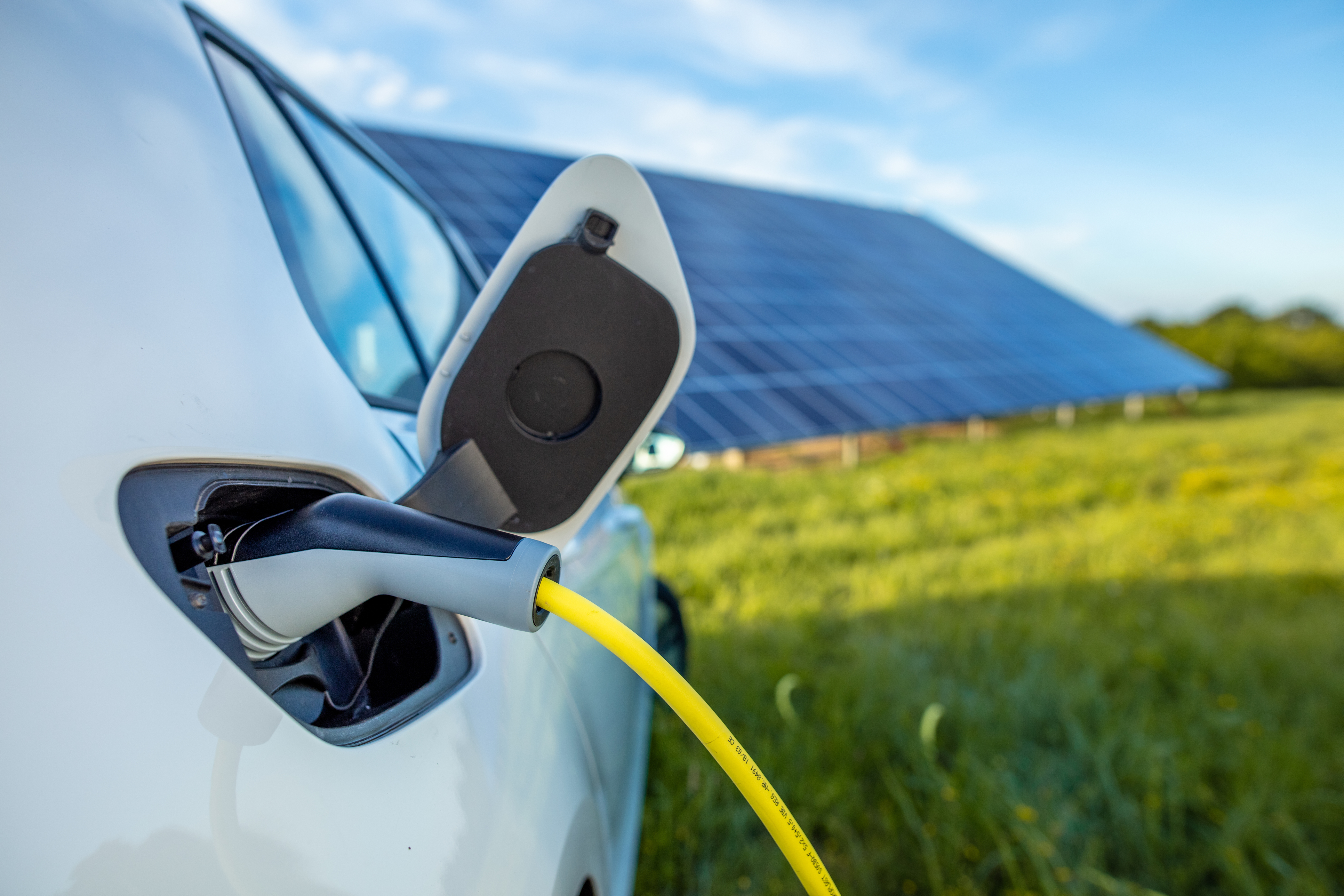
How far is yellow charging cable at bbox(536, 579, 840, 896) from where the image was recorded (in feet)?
1.81

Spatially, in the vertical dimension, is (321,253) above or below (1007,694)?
above

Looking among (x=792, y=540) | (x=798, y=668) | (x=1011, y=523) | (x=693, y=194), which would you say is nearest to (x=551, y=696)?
(x=798, y=668)

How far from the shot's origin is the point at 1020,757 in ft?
7.26

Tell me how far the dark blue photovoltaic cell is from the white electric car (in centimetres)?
391

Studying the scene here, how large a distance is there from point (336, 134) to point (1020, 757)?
2.21m

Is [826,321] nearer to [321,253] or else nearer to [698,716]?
[321,253]

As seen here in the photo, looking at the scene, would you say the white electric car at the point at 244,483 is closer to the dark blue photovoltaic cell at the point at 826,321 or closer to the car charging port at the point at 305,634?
the car charging port at the point at 305,634

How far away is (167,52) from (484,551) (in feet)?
1.70

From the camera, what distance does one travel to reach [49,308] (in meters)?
0.47

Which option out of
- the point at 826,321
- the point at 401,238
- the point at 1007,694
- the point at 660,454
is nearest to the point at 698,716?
the point at 660,454

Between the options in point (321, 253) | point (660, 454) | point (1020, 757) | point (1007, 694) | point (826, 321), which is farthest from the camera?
point (826, 321)

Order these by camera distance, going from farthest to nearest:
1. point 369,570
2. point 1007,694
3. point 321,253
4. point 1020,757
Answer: point 1007,694 < point 1020,757 < point 321,253 < point 369,570

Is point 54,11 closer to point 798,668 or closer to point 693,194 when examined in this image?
point 798,668

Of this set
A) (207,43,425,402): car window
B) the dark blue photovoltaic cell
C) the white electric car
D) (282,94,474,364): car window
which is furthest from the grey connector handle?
the dark blue photovoltaic cell
